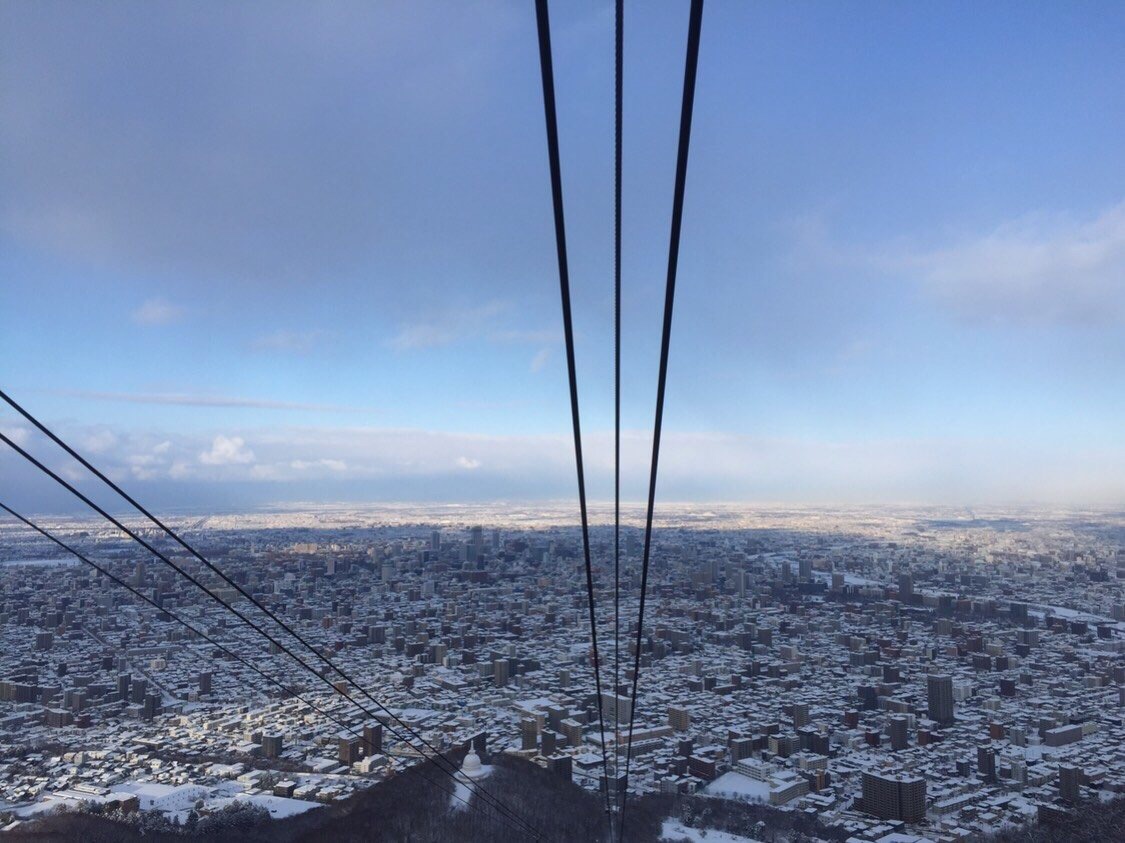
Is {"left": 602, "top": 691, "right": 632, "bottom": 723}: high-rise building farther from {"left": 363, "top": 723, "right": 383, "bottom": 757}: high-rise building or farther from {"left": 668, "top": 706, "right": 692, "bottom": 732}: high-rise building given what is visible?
{"left": 363, "top": 723, "right": 383, "bottom": 757}: high-rise building

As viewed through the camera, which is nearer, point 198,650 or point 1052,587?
point 198,650

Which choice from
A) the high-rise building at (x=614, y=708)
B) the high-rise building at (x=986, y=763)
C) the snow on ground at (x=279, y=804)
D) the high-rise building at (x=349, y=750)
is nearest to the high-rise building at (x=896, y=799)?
the high-rise building at (x=986, y=763)

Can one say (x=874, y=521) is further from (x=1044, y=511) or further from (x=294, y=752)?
(x=294, y=752)

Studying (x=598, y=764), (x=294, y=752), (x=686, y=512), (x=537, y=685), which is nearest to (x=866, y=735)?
(x=598, y=764)

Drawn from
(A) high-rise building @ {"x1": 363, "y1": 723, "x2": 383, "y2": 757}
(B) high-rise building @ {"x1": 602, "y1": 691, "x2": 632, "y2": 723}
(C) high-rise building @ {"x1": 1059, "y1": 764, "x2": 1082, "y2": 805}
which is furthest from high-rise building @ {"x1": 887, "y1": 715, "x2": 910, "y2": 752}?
(A) high-rise building @ {"x1": 363, "y1": 723, "x2": 383, "y2": 757}

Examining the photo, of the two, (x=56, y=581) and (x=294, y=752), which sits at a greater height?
(x=56, y=581)

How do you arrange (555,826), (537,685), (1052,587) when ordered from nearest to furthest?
(555,826)
(537,685)
(1052,587)

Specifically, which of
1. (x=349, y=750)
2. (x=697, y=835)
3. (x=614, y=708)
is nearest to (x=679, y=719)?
(x=614, y=708)
